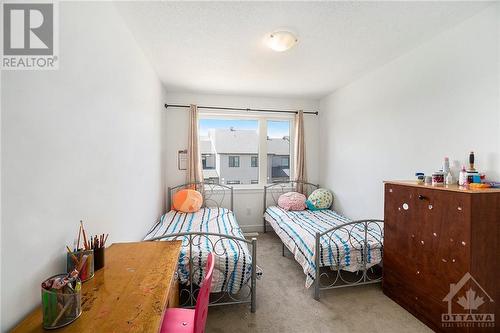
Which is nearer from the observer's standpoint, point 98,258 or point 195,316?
point 195,316

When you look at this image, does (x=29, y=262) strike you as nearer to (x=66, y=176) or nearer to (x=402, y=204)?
(x=66, y=176)

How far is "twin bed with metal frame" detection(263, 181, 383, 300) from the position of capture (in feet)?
7.16

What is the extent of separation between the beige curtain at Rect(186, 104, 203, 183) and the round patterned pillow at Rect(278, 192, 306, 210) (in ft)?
4.92

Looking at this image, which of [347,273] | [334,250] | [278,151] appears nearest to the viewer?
[334,250]

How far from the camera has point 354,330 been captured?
5.74ft

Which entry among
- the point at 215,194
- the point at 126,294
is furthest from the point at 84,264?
the point at 215,194

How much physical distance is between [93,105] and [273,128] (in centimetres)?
323

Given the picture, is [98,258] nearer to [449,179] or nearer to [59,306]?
[59,306]

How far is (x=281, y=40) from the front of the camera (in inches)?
81.5

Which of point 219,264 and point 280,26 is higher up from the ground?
point 280,26

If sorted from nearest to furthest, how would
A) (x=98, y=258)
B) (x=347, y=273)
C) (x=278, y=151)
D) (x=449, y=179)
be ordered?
(x=98, y=258), (x=449, y=179), (x=347, y=273), (x=278, y=151)

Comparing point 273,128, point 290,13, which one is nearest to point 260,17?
point 290,13
